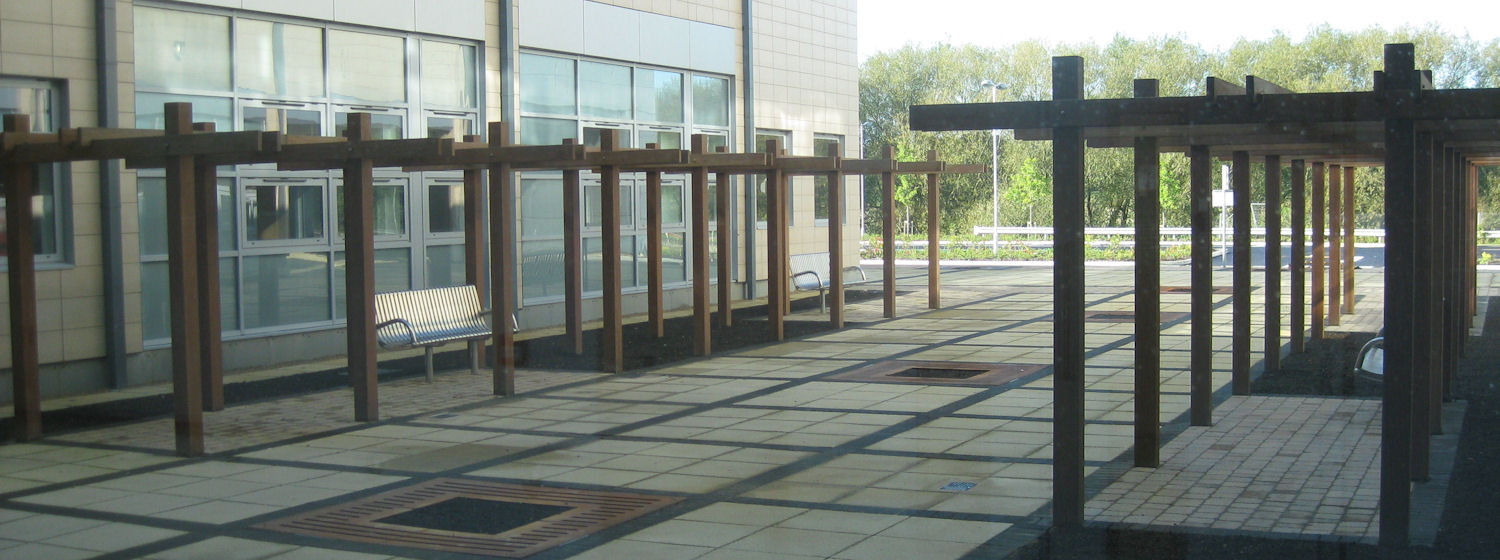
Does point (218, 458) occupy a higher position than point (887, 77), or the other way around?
point (887, 77)

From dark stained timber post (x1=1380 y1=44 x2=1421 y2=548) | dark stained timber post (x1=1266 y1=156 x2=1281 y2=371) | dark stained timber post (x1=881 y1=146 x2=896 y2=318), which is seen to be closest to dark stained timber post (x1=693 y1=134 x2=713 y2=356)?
dark stained timber post (x1=881 y1=146 x2=896 y2=318)

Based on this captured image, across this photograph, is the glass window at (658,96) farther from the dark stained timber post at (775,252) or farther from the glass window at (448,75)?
the dark stained timber post at (775,252)

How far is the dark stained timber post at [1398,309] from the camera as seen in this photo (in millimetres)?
5965

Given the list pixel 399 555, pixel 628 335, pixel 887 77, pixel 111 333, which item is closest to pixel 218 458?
pixel 399 555

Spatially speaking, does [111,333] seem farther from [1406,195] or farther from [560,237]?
[1406,195]

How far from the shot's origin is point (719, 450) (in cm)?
880

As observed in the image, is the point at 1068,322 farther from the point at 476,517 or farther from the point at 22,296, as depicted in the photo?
the point at 22,296

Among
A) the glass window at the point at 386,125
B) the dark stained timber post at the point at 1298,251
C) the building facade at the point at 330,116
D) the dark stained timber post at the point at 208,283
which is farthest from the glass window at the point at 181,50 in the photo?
the dark stained timber post at the point at 1298,251

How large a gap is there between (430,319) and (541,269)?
5.39 metres

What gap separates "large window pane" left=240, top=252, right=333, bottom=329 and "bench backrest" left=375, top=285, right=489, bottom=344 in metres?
1.68

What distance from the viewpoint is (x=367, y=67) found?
15250 mm

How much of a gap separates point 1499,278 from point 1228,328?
13158mm

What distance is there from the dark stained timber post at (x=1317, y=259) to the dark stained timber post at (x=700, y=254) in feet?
21.1

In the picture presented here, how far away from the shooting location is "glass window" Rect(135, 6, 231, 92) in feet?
41.7
